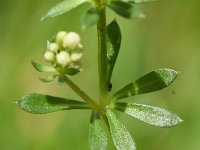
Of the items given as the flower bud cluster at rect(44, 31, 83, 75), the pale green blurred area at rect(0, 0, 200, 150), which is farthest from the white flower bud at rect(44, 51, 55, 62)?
the pale green blurred area at rect(0, 0, 200, 150)

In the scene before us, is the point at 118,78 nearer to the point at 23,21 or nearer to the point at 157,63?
the point at 157,63

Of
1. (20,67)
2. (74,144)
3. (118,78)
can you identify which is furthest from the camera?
(20,67)

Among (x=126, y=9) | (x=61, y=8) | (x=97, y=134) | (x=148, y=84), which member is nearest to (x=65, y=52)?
(x=61, y=8)

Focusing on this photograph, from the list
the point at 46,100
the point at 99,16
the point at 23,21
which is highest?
the point at 23,21

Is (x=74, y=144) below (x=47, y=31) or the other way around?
below

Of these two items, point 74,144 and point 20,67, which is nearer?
point 74,144

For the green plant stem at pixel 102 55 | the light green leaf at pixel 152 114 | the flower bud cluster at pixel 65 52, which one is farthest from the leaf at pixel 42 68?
the light green leaf at pixel 152 114

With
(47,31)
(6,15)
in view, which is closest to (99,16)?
(47,31)
